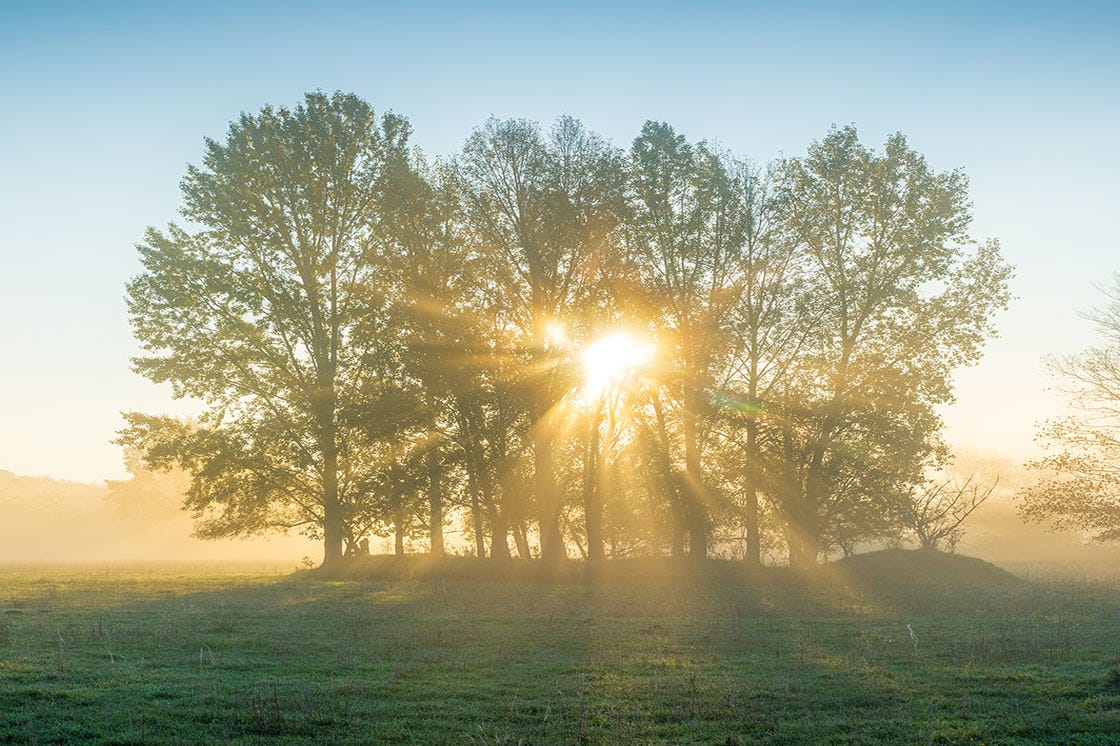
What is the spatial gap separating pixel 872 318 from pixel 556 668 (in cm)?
3110

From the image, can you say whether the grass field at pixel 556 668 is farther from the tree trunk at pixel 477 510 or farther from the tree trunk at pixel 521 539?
the tree trunk at pixel 521 539

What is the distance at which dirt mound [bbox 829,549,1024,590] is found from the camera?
112 feet

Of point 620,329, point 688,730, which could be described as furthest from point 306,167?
point 688,730

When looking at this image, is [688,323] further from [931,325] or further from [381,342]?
[381,342]

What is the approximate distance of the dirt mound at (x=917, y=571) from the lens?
34.2m

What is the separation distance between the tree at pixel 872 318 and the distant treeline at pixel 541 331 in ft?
0.43

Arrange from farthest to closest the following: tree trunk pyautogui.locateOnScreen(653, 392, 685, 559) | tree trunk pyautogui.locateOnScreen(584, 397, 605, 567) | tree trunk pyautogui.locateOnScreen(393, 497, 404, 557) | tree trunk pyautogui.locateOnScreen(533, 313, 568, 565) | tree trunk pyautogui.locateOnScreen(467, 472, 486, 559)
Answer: tree trunk pyautogui.locateOnScreen(653, 392, 685, 559)
tree trunk pyautogui.locateOnScreen(467, 472, 486, 559)
tree trunk pyautogui.locateOnScreen(393, 497, 404, 557)
tree trunk pyautogui.locateOnScreen(533, 313, 568, 565)
tree trunk pyautogui.locateOnScreen(584, 397, 605, 567)

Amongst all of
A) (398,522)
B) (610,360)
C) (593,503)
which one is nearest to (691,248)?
(610,360)

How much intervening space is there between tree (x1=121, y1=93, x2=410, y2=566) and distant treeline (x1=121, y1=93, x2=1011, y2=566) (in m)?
0.12

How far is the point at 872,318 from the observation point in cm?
4072

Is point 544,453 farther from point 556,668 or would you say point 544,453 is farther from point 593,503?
point 556,668

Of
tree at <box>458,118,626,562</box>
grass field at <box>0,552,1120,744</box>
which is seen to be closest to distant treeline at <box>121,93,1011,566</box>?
tree at <box>458,118,626,562</box>

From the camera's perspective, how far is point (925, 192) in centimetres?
4019

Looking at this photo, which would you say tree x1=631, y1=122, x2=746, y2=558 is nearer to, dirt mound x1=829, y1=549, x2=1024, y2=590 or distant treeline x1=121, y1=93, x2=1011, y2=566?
distant treeline x1=121, y1=93, x2=1011, y2=566
